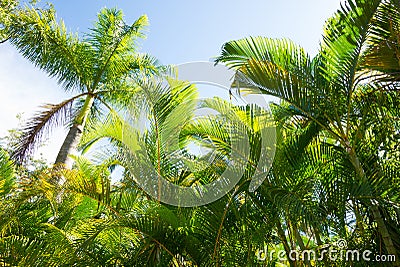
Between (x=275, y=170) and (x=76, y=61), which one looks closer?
(x=275, y=170)

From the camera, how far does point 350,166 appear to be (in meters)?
3.34

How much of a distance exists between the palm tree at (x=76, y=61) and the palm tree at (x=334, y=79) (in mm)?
4910

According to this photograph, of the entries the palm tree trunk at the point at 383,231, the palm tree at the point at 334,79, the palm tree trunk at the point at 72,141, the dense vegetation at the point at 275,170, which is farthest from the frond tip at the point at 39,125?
the palm tree trunk at the point at 383,231

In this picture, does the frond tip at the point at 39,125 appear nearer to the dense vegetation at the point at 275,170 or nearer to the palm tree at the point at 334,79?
the dense vegetation at the point at 275,170

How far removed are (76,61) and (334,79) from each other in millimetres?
6553

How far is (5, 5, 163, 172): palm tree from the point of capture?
7.79 meters

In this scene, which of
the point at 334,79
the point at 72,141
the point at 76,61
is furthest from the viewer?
the point at 76,61

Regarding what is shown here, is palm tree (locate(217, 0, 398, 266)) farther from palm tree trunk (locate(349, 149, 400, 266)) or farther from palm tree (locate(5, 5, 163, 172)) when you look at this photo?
palm tree (locate(5, 5, 163, 172))

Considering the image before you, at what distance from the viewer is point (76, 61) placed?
28.0 feet

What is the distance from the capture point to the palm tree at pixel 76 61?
→ 25.5ft

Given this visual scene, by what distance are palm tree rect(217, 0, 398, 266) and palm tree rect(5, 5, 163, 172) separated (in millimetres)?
4910

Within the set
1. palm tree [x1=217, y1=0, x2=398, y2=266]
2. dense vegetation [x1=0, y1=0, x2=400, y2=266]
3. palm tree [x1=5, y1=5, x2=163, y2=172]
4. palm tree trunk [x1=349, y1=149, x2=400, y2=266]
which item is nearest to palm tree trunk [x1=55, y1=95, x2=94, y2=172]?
palm tree [x1=5, y1=5, x2=163, y2=172]

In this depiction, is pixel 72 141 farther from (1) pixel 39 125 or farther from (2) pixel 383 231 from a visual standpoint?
(2) pixel 383 231

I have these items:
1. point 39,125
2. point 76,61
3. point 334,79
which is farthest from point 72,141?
point 334,79
